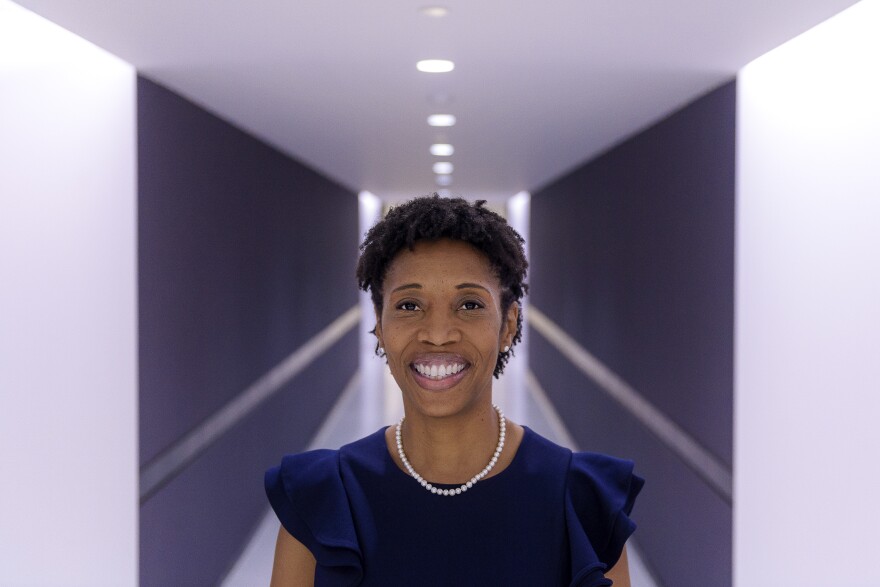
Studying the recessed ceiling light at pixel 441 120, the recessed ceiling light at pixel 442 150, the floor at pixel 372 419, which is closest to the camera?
the recessed ceiling light at pixel 441 120

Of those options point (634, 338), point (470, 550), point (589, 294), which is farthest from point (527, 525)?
point (589, 294)

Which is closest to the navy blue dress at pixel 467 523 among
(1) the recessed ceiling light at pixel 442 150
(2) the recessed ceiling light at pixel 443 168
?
(1) the recessed ceiling light at pixel 442 150

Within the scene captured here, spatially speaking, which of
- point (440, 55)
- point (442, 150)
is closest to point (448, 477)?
point (440, 55)

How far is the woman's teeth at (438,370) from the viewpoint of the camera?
1470mm

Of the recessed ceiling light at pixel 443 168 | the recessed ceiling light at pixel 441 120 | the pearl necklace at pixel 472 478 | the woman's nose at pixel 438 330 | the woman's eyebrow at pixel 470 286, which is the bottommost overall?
the pearl necklace at pixel 472 478

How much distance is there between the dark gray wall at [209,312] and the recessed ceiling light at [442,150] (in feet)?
4.05

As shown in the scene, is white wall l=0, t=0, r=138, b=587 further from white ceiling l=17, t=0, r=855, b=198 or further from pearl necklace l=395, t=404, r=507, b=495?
pearl necklace l=395, t=404, r=507, b=495

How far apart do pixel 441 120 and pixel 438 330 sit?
4.34 m

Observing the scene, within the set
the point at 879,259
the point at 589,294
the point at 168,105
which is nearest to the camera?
the point at 879,259

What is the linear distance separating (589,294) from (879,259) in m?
5.10

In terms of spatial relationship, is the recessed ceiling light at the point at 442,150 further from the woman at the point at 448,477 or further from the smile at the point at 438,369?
the smile at the point at 438,369

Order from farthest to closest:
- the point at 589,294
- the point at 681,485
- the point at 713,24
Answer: the point at 589,294 < the point at 681,485 < the point at 713,24

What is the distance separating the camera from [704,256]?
15.1 feet

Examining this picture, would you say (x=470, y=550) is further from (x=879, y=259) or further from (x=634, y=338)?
(x=634, y=338)
